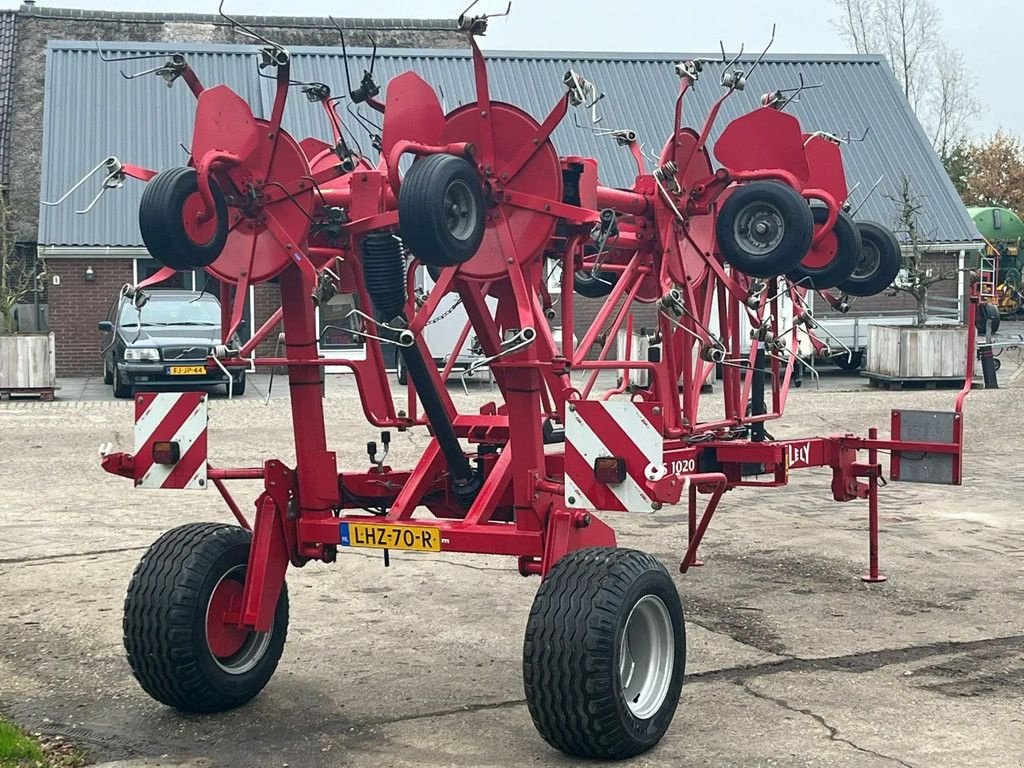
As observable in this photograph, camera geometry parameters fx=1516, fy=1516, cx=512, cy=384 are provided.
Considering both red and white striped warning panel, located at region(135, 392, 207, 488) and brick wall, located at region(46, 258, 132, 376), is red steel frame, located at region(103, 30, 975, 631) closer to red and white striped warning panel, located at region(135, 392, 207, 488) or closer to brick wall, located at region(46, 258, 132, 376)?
red and white striped warning panel, located at region(135, 392, 207, 488)

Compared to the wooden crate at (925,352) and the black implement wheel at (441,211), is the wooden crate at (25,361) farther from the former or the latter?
the black implement wheel at (441,211)

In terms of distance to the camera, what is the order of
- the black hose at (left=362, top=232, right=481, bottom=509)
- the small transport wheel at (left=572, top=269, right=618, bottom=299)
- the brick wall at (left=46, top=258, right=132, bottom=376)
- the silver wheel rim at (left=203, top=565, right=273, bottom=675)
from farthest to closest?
the brick wall at (left=46, top=258, right=132, bottom=376) < the small transport wheel at (left=572, top=269, right=618, bottom=299) < the silver wheel rim at (left=203, top=565, right=273, bottom=675) < the black hose at (left=362, top=232, right=481, bottom=509)

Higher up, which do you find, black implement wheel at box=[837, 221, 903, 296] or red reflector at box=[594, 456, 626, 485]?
black implement wheel at box=[837, 221, 903, 296]

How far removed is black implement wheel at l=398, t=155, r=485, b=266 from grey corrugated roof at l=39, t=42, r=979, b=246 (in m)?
20.8

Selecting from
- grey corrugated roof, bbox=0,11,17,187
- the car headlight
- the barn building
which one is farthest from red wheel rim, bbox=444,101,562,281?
grey corrugated roof, bbox=0,11,17,187

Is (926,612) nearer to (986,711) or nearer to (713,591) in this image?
(713,591)

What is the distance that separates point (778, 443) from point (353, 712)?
307cm

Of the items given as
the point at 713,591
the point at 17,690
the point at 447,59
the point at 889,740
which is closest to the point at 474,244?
the point at 889,740

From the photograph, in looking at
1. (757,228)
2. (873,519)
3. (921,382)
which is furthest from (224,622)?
(921,382)

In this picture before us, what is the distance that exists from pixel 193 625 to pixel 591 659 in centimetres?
178

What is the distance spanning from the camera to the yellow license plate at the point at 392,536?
630cm

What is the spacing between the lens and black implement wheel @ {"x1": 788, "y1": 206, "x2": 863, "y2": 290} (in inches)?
336

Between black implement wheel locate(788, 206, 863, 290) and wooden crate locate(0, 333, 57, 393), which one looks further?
wooden crate locate(0, 333, 57, 393)

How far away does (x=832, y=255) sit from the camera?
857cm
